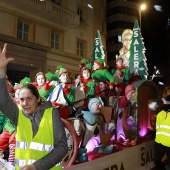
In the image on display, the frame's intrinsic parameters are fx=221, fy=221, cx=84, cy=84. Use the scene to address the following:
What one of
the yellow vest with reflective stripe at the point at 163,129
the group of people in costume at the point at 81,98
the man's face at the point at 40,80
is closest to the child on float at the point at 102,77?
the group of people in costume at the point at 81,98

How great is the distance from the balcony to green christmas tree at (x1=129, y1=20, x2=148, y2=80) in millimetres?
6528

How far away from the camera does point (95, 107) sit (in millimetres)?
4457

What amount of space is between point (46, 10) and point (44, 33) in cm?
144

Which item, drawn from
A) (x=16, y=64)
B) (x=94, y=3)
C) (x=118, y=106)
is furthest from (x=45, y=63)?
(x=118, y=106)

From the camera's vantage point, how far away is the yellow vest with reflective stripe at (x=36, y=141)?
5.64 ft

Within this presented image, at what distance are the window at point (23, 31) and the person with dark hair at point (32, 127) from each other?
12174 millimetres

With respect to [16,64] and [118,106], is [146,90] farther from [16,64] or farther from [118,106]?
[16,64]

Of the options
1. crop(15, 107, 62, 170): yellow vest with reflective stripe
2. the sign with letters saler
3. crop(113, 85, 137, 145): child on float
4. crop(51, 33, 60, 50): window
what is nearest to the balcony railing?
crop(51, 33, 60, 50): window

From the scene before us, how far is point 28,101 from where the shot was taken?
1816mm

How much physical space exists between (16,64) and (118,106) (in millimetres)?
8740

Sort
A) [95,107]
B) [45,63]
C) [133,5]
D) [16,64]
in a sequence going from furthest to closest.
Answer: [133,5] < [45,63] < [16,64] < [95,107]

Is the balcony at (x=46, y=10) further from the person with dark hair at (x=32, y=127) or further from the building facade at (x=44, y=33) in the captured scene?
the person with dark hair at (x=32, y=127)

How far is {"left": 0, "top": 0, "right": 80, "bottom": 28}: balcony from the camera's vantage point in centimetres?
1269

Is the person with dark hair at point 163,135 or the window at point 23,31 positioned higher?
the window at point 23,31
